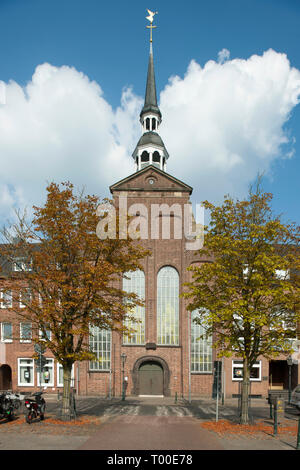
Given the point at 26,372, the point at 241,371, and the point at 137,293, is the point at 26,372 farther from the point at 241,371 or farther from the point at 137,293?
the point at 241,371

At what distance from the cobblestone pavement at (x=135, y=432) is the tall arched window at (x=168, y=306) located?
7530 millimetres

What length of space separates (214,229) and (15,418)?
1319 cm

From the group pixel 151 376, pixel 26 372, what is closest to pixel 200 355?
pixel 151 376

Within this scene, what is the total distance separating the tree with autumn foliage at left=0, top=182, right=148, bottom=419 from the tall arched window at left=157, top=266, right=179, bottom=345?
1305cm

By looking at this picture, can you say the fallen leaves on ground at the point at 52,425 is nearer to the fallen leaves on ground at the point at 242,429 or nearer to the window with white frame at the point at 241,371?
the fallen leaves on ground at the point at 242,429

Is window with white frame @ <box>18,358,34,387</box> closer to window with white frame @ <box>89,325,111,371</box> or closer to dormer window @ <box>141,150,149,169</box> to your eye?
window with white frame @ <box>89,325,111,371</box>

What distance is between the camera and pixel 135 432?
14844 mm

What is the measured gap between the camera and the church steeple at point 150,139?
36188mm

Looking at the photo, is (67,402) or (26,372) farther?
(26,372)

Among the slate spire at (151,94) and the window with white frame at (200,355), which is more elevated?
the slate spire at (151,94)

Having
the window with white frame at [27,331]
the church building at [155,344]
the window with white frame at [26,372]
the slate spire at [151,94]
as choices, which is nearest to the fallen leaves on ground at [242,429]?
the window with white frame at [27,331]

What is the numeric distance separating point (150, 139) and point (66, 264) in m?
22.8

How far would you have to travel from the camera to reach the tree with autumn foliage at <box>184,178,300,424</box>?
16062 mm
